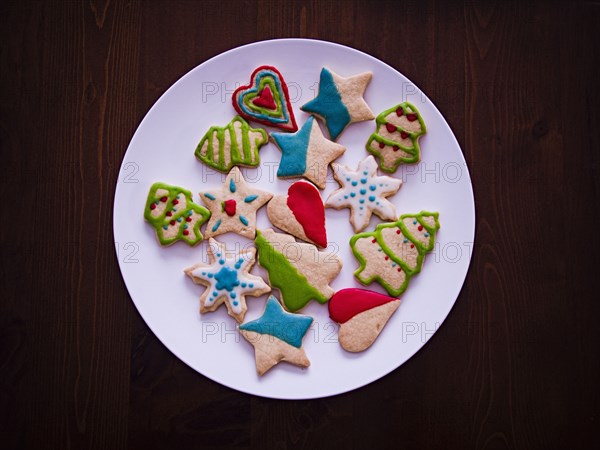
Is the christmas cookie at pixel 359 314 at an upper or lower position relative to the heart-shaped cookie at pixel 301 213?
lower

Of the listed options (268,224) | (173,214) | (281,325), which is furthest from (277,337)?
(173,214)

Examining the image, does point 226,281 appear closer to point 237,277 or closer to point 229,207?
point 237,277

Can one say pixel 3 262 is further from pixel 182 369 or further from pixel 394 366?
pixel 394 366

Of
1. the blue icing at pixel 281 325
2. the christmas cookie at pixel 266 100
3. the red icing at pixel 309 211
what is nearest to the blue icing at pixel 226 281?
the blue icing at pixel 281 325

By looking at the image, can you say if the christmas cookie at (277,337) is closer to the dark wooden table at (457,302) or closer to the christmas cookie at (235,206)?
the dark wooden table at (457,302)

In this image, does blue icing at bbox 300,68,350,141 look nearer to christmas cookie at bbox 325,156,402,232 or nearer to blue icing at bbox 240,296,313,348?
christmas cookie at bbox 325,156,402,232

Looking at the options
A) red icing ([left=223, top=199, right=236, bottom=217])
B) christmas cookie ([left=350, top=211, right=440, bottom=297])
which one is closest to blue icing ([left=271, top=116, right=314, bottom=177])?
red icing ([left=223, top=199, right=236, bottom=217])
